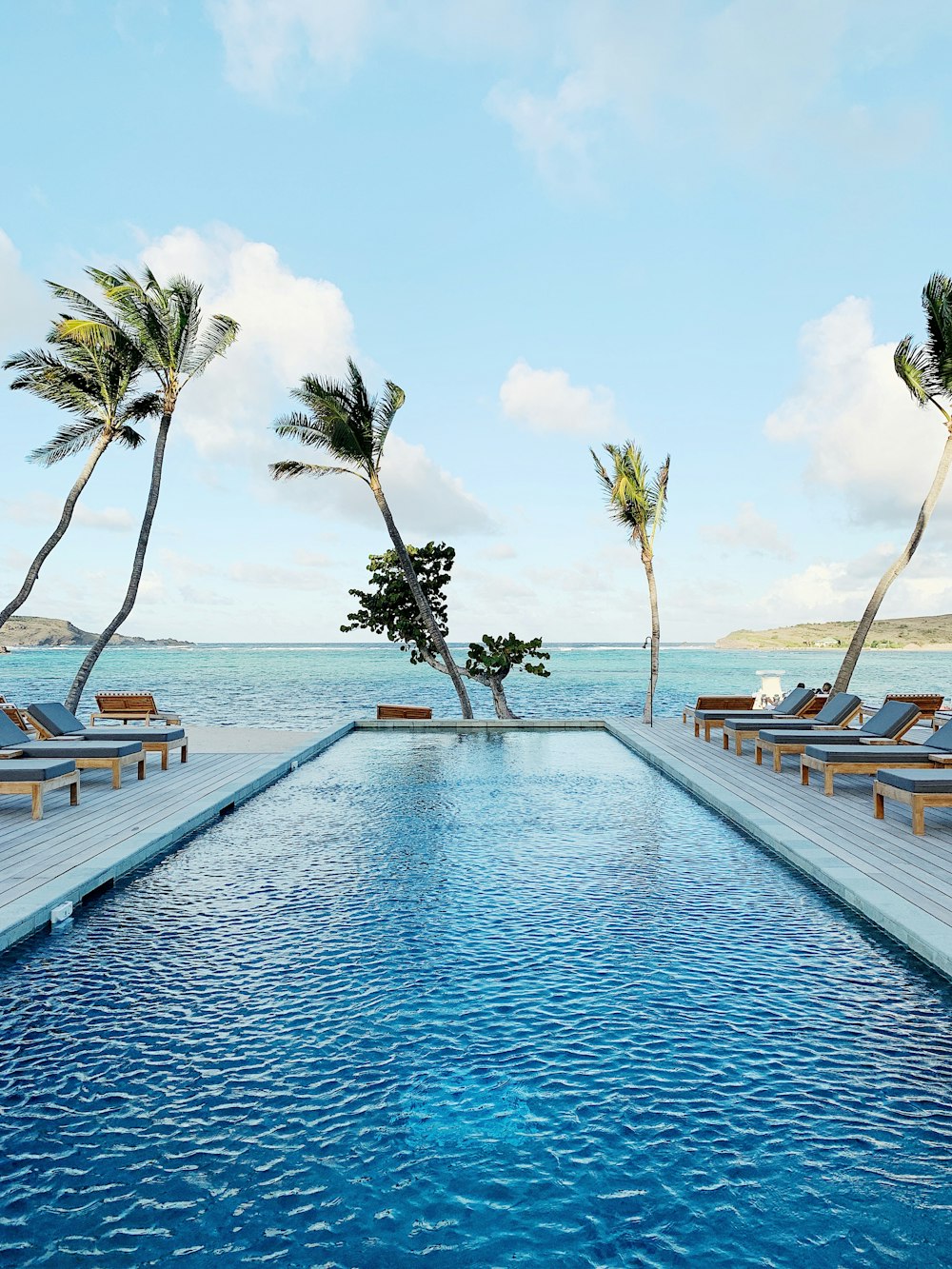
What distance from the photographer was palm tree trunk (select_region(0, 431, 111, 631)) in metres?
17.3

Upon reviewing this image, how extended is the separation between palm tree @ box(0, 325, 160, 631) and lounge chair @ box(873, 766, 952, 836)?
15195 mm

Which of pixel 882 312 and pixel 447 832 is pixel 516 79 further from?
pixel 447 832

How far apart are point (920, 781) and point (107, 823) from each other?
7.08 metres

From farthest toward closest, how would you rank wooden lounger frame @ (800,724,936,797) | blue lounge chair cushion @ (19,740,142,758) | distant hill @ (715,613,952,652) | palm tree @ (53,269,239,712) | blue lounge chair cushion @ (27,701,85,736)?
distant hill @ (715,613,952,652)
palm tree @ (53,269,239,712)
blue lounge chair cushion @ (27,701,85,736)
blue lounge chair cushion @ (19,740,142,758)
wooden lounger frame @ (800,724,936,797)

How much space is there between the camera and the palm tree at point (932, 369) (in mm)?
15352

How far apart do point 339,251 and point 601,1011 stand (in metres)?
22.3

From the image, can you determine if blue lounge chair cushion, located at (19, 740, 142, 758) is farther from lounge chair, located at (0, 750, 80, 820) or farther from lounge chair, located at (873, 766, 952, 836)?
lounge chair, located at (873, 766, 952, 836)

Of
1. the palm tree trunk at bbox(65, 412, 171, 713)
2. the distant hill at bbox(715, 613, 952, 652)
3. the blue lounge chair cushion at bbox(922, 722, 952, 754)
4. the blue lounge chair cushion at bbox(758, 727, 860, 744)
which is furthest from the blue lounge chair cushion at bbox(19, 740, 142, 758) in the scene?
the distant hill at bbox(715, 613, 952, 652)

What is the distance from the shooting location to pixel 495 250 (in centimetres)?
2303

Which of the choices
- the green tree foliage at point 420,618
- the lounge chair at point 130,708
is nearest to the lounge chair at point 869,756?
the lounge chair at point 130,708

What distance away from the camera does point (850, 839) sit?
22.9 feet

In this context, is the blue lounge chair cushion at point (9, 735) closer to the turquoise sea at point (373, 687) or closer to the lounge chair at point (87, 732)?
the lounge chair at point (87, 732)

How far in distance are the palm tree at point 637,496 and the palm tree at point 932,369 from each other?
13.9 feet

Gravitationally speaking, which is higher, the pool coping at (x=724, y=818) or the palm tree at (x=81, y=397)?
the palm tree at (x=81, y=397)
